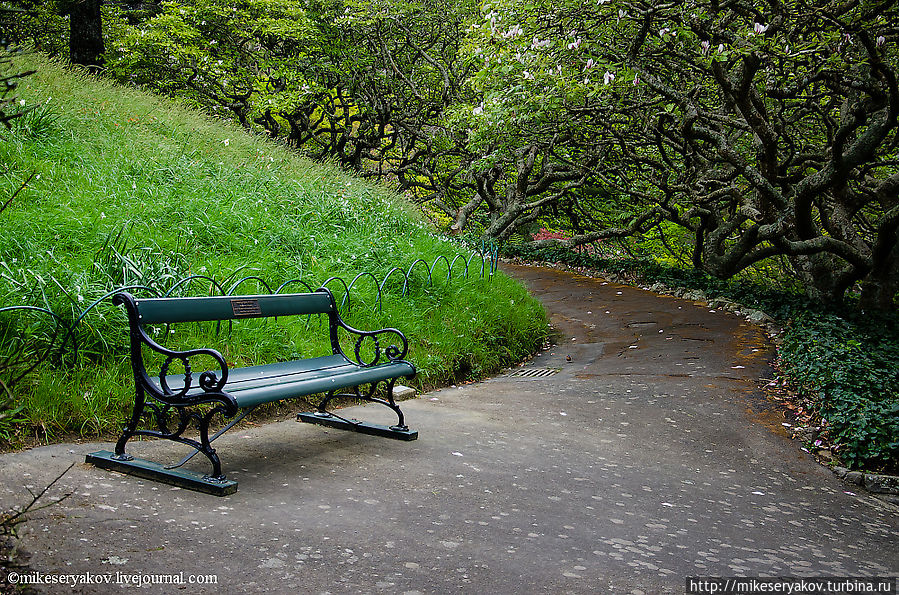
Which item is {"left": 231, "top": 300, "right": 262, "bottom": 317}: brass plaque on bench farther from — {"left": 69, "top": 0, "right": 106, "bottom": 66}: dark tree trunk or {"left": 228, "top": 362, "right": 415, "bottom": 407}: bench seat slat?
{"left": 69, "top": 0, "right": 106, "bottom": 66}: dark tree trunk

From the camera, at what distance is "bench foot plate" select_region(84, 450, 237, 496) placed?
3562 mm

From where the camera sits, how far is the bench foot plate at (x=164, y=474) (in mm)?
3562

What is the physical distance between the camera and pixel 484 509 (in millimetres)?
3719

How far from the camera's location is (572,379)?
7844mm

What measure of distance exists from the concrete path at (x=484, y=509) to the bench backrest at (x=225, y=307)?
2.86 ft

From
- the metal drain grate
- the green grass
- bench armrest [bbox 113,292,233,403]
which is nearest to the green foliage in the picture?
the metal drain grate

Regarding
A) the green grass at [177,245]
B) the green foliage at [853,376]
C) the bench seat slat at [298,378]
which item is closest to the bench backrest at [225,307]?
the bench seat slat at [298,378]

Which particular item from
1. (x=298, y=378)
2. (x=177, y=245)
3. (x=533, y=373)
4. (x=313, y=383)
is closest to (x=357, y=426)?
(x=298, y=378)

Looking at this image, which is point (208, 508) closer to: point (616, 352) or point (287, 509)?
Result: point (287, 509)

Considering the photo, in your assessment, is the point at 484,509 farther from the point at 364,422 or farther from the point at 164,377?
the point at 164,377

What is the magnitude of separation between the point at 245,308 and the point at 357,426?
1.24 meters

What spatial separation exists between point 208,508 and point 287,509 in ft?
1.25

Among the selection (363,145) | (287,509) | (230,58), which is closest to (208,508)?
(287,509)

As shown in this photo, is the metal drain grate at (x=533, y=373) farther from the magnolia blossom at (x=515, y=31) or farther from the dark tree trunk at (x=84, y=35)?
the dark tree trunk at (x=84, y=35)
